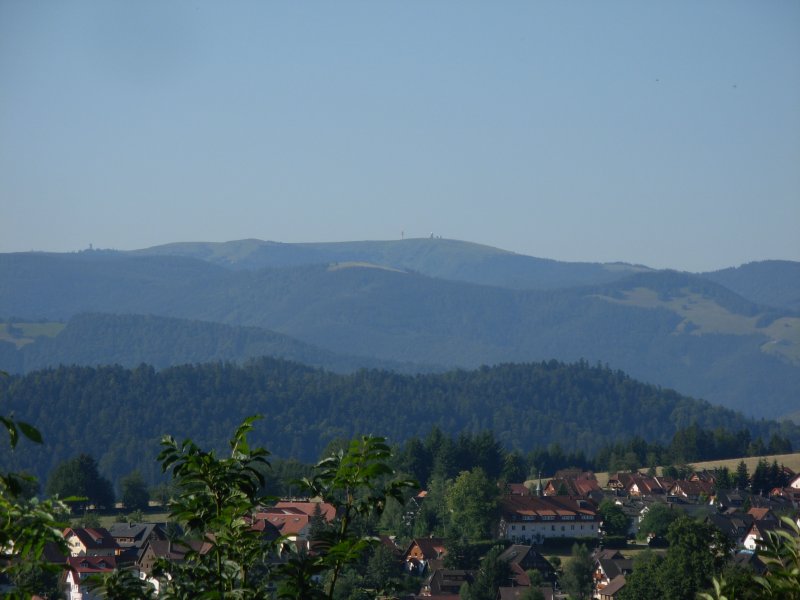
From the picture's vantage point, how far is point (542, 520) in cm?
8000

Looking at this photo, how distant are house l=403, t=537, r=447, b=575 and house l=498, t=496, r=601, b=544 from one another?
27.1 ft

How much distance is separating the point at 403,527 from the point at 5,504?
71.2 meters

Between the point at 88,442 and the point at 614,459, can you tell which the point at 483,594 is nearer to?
the point at 614,459

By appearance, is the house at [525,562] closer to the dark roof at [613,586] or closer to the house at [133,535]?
the dark roof at [613,586]

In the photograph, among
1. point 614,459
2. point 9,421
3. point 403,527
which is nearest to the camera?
point 9,421

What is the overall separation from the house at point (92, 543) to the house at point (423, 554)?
1384 cm

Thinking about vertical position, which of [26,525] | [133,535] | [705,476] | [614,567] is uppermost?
[26,525]

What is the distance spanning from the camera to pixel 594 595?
58.4 m

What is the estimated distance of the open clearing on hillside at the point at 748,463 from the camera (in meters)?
114

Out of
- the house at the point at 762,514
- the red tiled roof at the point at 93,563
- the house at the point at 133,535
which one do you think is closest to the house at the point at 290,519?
the house at the point at 133,535

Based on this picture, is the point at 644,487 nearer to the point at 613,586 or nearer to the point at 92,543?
the point at 613,586

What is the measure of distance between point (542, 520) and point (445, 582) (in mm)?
20408

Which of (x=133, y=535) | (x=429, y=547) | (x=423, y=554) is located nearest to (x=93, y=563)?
(x=133, y=535)

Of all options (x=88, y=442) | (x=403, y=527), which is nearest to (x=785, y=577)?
(x=403, y=527)
